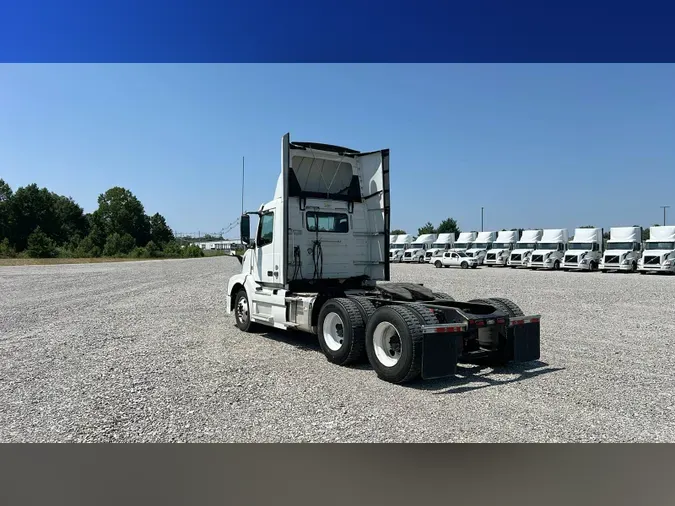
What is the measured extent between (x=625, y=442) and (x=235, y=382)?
4583mm

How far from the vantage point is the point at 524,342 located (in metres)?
7.50

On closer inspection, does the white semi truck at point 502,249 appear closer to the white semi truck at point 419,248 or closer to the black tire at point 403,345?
the white semi truck at point 419,248

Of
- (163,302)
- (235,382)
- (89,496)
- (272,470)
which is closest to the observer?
(89,496)

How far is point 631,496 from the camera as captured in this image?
400cm

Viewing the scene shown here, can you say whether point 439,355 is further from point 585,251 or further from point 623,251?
point 585,251

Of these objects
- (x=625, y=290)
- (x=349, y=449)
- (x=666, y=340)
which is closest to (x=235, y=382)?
(x=349, y=449)

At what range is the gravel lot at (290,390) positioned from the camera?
16.7 feet

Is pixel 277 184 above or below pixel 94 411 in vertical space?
above

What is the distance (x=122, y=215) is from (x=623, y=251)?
8415 cm

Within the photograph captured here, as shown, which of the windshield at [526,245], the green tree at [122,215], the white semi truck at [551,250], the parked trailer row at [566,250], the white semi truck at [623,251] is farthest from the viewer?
the green tree at [122,215]

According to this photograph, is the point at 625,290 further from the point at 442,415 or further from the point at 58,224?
the point at 58,224

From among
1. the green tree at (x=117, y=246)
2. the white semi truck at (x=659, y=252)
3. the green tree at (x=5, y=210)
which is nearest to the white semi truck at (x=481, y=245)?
the white semi truck at (x=659, y=252)

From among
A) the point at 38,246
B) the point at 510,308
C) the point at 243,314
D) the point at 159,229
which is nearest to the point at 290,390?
the point at 510,308

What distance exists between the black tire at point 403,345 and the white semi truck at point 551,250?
107ft
